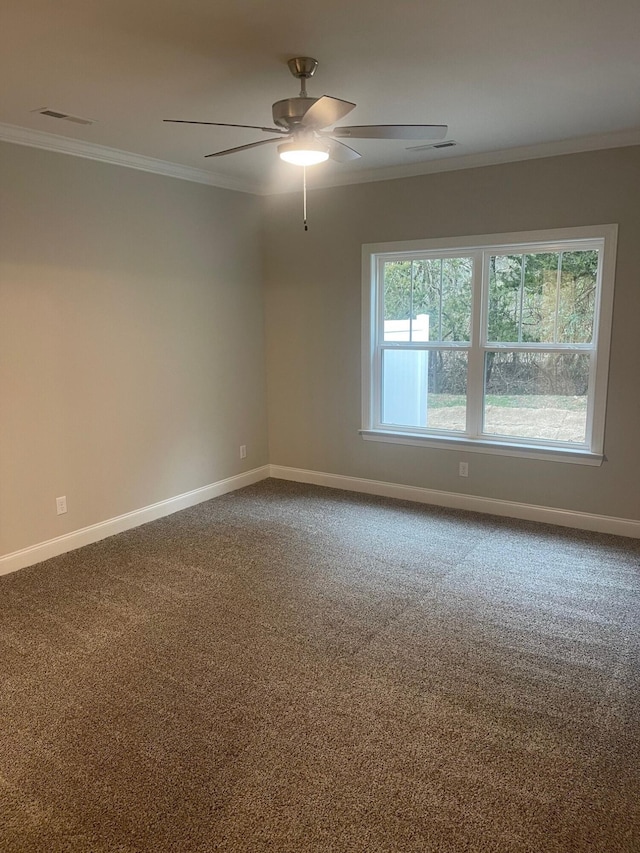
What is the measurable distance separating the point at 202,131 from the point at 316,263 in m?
1.83

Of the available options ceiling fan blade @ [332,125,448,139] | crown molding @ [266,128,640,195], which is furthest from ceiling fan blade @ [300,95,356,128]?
crown molding @ [266,128,640,195]

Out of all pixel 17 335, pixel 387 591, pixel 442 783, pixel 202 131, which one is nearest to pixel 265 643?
pixel 387 591

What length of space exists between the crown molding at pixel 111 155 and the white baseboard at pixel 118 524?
2473 millimetres

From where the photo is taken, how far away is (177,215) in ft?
15.0

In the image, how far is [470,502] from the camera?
15.6 feet

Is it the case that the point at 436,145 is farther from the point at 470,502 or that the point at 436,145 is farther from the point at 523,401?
the point at 470,502

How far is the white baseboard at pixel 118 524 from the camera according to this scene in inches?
150

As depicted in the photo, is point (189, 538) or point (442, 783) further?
point (189, 538)

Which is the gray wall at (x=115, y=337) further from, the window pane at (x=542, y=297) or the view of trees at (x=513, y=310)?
the window pane at (x=542, y=297)

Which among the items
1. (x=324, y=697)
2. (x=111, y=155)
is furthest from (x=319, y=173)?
(x=324, y=697)

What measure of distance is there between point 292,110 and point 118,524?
3.07 m

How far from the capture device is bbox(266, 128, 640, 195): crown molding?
3.77 meters

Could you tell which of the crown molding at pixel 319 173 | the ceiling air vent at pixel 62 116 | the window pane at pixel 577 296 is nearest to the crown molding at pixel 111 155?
the crown molding at pixel 319 173

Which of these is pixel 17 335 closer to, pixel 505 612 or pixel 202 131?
pixel 202 131
